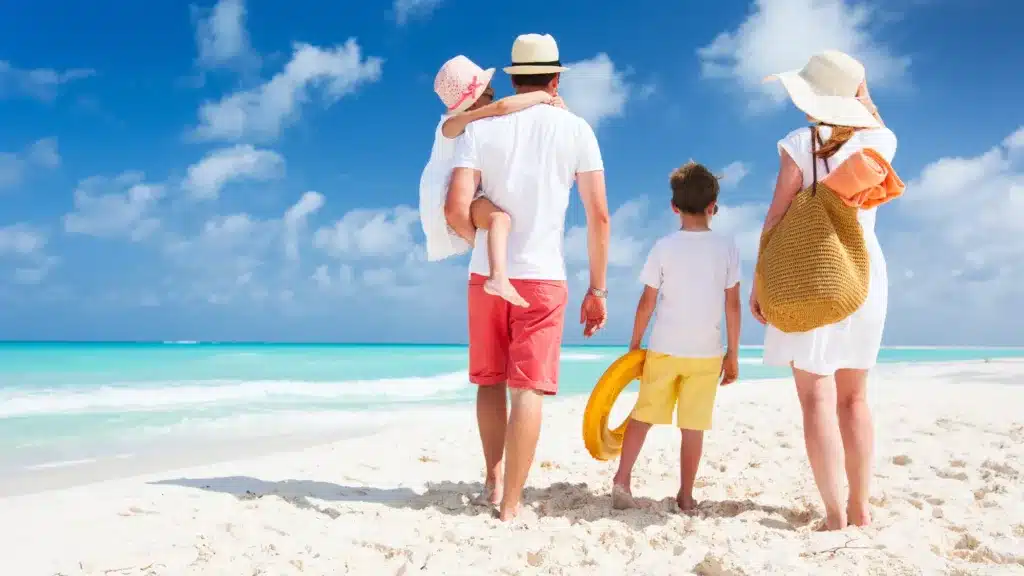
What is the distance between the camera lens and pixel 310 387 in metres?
12.5

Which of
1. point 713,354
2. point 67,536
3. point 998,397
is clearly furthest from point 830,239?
point 998,397

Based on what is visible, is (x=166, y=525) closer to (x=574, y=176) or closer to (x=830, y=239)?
(x=574, y=176)

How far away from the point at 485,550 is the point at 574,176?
1657 mm

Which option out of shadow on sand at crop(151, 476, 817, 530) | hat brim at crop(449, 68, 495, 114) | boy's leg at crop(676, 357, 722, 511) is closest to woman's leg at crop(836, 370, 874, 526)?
shadow on sand at crop(151, 476, 817, 530)

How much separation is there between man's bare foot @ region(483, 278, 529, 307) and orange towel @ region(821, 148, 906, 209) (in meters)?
1.32

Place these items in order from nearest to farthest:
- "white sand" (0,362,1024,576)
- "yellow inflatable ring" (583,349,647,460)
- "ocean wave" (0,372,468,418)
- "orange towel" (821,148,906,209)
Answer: "white sand" (0,362,1024,576)
"orange towel" (821,148,906,209)
"yellow inflatable ring" (583,349,647,460)
"ocean wave" (0,372,468,418)

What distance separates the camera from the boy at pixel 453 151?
307cm

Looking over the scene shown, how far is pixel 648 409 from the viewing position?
11.3 feet

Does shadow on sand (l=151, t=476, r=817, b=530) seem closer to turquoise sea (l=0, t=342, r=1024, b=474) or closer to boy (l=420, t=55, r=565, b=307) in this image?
boy (l=420, t=55, r=565, b=307)

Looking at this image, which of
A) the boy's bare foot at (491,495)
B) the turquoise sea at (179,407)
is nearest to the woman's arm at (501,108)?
the boy's bare foot at (491,495)

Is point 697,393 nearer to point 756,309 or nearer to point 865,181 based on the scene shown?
point 756,309

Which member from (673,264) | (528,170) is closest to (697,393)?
(673,264)

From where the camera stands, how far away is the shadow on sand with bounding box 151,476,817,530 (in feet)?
10.9

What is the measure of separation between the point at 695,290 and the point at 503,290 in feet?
3.36
